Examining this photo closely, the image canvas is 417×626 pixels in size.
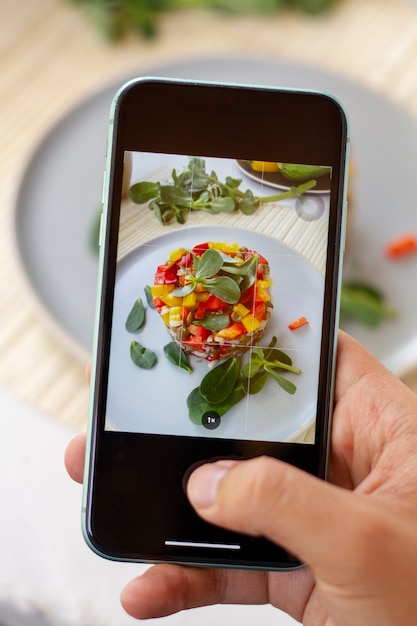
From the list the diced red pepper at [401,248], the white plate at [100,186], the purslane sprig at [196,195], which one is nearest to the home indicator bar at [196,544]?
the purslane sprig at [196,195]

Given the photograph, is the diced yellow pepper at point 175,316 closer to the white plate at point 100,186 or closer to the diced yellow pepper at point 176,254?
the diced yellow pepper at point 176,254

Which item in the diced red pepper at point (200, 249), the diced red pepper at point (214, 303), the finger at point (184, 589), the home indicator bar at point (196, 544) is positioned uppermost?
the diced red pepper at point (200, 249)

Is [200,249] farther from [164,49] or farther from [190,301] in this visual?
[164,49]

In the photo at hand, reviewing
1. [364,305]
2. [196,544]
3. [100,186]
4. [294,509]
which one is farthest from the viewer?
[100,186]

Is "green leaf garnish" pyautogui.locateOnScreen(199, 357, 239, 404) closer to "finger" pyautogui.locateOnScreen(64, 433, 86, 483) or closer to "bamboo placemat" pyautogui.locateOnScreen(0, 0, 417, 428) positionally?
"finger" pyautogui.locateOnScreen(64, 433, 86, 483)

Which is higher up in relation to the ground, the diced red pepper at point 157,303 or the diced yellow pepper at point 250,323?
the diced red pepper at point 157,303

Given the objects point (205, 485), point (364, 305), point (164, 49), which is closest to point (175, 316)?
point (205, 485)
